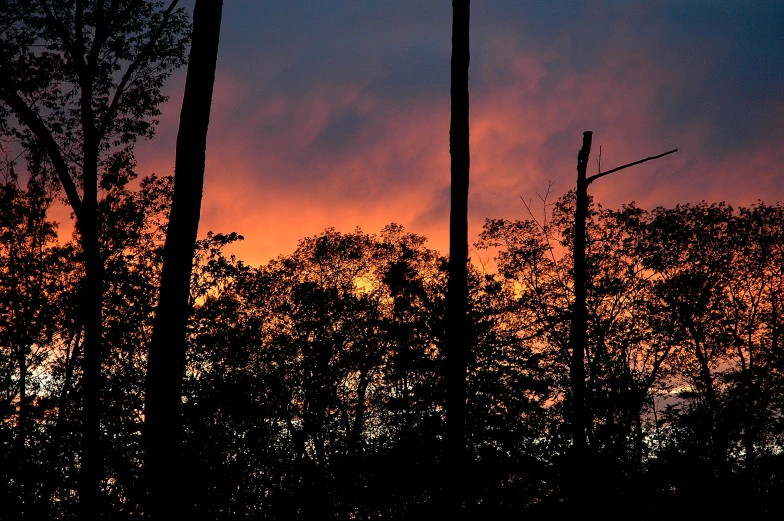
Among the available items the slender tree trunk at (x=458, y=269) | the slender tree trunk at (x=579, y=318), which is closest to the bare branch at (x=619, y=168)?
the slender tree trunk at (x=579, y=318)

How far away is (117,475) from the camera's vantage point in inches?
778

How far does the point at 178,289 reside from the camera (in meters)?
6.00

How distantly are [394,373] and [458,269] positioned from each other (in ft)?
73.5

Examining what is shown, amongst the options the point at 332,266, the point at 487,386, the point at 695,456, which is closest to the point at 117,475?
the point at 487,386

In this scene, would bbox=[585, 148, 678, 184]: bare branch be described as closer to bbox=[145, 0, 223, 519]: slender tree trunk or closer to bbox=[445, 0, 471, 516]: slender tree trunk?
bbox=[445, 0, 471, 516]: slender tree trunk

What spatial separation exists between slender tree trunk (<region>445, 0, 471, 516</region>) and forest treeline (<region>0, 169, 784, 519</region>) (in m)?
9.00

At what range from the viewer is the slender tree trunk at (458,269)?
7.12 m

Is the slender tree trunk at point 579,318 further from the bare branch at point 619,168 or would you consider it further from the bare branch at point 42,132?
the bare branch at point 42,132

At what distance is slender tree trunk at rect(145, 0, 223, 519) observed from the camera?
5625 millimetres

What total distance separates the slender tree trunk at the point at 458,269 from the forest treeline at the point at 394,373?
9003mm

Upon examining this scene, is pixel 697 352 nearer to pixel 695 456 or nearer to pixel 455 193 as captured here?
pixel 695 456

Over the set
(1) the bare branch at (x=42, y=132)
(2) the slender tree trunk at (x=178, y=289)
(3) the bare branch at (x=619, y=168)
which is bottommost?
(2) the slender tree trunk at (x=178, y=289)

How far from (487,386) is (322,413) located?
10.3 metres

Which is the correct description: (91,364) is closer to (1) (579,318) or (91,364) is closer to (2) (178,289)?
(2) (178,289)
